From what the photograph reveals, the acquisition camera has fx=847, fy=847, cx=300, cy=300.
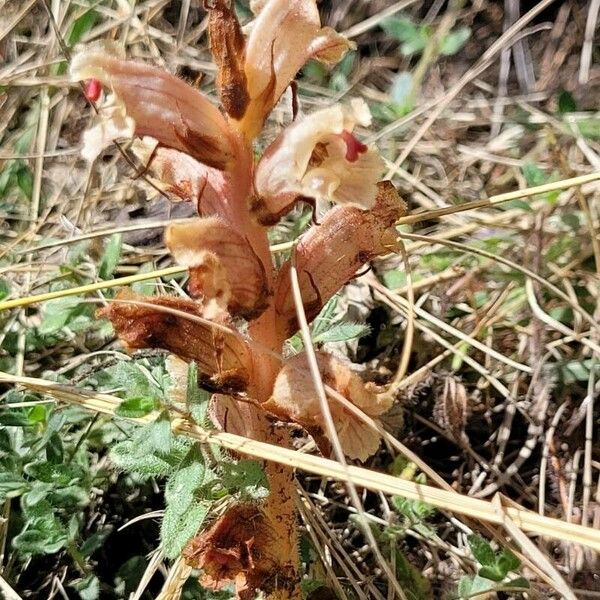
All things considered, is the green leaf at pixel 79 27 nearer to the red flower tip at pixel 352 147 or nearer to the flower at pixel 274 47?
the flower at pixel 274 47

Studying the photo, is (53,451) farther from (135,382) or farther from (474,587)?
(474,587)

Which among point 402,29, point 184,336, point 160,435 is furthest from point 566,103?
point 160,435

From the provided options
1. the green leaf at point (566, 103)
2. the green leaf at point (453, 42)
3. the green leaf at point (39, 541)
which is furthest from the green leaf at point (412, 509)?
the green leaf at point (453, 42)

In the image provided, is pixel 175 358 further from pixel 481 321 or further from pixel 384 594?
pixel 481 321

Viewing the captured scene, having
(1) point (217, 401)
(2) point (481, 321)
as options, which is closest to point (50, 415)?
(1) point (217, 401)

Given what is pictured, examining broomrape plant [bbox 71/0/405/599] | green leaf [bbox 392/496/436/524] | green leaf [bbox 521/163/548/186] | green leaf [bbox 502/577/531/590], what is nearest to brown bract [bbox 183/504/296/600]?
broomrape plant [bbox 71/0/405/599]
